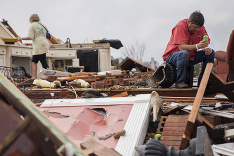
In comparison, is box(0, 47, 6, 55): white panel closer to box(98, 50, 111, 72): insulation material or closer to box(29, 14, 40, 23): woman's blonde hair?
box(29, 14, 40, 23): woman's blonde hair

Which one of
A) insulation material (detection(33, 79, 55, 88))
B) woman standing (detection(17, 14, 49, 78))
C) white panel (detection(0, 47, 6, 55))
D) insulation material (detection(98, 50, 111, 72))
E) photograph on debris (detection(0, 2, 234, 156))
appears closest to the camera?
photograph on debris (detection(0, 2, 234, 156))

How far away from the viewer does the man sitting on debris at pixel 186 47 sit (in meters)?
3.82

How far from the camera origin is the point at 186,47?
390cm

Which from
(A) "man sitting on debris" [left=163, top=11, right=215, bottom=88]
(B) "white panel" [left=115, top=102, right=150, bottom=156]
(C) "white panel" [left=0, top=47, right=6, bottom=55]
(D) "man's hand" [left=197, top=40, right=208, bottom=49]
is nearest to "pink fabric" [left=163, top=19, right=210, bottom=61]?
(A) "man sitting on debris" [left=163, top=11, right=215, bottom=88]

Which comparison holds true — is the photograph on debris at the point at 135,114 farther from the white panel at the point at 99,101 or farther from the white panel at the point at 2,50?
the white panel at the point at 2,50

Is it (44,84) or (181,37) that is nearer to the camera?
(181,37)

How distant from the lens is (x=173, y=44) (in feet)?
13.4

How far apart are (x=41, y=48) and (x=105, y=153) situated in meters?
5.74

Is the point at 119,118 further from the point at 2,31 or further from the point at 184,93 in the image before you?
the point at 2,31

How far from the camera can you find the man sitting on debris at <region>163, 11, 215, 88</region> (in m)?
3.82

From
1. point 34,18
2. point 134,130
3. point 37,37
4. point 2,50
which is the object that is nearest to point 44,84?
point 37,37

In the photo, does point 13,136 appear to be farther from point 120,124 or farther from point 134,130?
point 120,124

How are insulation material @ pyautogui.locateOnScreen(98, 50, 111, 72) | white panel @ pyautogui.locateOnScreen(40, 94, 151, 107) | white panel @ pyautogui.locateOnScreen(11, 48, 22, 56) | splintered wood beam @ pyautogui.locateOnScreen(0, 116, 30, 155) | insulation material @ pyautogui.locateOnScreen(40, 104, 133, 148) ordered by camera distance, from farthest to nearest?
insulation material @ pyautogui.locateOnScreen(98, 50, 111, 72) → white panel @ pyautogui.locateOnScreen(11, 48, 22, 56) → white panel @ pyautogui.locateOnScreen(40, 94, 151, 107) → insulation material @ pyautogui.locateOnScreen(40, 104, 133, 148) → splintered wood beam @ pyautogui.locateOnScreen(0, 116, 30, 155)

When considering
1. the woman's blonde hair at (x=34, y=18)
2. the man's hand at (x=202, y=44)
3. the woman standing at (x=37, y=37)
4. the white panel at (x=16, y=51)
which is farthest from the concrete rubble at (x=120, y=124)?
the white panel at (x=16, y=51)
